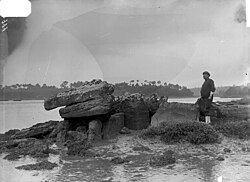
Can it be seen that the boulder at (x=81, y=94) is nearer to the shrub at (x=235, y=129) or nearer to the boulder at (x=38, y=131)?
the boulder at (x=38, y=131)

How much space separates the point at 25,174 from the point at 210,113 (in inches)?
157

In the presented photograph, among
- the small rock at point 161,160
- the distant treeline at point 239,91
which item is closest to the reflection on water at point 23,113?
the distant treeline at point 239,91

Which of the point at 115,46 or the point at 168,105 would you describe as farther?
the point at 168,105

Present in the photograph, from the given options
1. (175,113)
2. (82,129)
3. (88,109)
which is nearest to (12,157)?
(82,129)

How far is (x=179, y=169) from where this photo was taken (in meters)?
5.77

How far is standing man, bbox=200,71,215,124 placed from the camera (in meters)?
6.85

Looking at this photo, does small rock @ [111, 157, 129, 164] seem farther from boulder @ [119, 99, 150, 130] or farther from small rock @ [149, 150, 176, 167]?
boulder @ [119, 99, 150, 130]

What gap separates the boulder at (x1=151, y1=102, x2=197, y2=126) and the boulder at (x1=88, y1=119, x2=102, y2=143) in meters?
1.17

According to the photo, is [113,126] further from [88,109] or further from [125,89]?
[125,89]

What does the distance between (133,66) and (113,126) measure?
1803 millimetres

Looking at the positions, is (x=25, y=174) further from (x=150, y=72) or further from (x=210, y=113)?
(x=210, y=113)

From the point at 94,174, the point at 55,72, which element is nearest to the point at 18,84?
the point at 55,72

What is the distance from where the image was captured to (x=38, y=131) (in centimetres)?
807

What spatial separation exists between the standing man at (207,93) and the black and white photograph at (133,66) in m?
0.02
